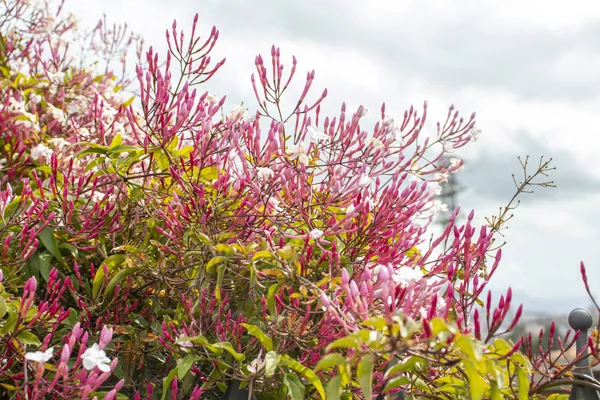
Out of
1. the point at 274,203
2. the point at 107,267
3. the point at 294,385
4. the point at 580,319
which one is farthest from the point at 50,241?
the point at 580,319

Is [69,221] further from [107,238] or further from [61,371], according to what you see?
[61,371]

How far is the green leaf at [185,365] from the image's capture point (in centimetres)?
198

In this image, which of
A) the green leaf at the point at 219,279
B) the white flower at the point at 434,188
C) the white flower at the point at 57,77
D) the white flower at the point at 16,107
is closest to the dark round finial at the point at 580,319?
the white flower at the point at 434,188

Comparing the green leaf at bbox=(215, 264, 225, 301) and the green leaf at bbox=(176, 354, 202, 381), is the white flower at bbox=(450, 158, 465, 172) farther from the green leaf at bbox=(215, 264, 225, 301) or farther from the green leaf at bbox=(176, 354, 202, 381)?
the green leaf at bbox=(176, 354, 202, 381)

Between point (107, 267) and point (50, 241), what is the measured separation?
28cm

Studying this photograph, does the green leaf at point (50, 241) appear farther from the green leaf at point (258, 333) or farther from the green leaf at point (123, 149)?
the green leaf at point (258, 333)

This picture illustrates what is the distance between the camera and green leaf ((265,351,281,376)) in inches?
73.7

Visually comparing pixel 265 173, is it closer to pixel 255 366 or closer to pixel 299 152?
pixel 299 152

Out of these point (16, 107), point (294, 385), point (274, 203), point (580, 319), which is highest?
point (16, 107)

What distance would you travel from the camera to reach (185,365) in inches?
79.3

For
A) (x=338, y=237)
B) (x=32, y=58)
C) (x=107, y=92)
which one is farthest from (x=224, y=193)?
(x=32, y=58)

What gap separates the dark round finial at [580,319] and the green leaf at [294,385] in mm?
988

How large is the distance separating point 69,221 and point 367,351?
1465 millimetres

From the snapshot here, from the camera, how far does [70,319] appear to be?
242 centimetres
